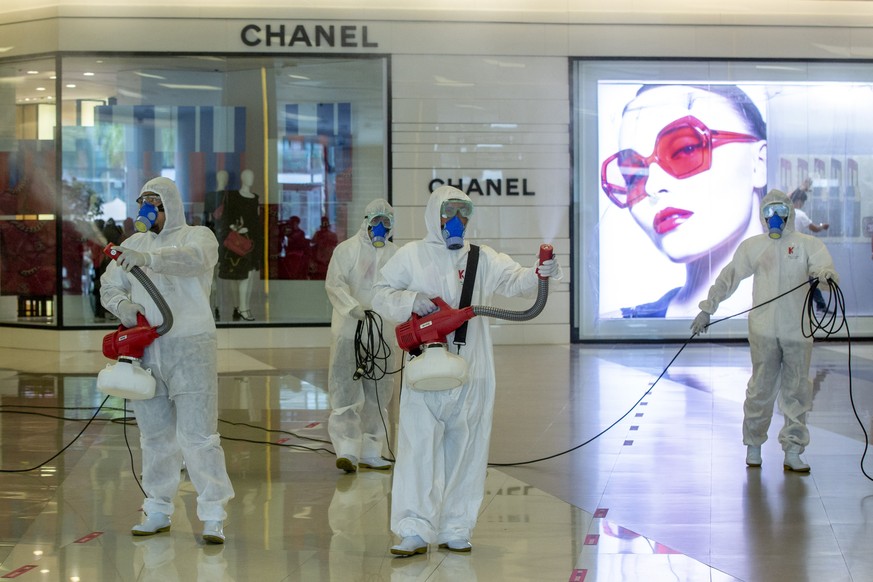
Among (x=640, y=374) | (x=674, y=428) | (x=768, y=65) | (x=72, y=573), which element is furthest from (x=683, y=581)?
Answer: (x=768, y=65)

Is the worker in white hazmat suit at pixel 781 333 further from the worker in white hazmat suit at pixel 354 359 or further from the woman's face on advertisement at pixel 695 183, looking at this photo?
the woman's face on advertisement at pixel 695 183

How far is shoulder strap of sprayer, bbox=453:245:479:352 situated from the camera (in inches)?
191

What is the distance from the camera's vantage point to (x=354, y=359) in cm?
687

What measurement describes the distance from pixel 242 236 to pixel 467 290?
975 centimetres

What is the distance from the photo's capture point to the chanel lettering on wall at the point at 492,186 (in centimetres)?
1400

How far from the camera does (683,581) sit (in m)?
4.49

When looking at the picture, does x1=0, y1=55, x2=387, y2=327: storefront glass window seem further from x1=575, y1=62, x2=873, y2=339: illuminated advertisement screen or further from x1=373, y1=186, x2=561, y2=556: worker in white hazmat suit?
x1=373, y1=186, x2=561, y2=556: worker in white hazmat suit

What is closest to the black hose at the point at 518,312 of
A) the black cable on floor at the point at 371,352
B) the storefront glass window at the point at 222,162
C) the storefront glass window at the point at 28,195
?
the black cable on floor at the point at 371,352

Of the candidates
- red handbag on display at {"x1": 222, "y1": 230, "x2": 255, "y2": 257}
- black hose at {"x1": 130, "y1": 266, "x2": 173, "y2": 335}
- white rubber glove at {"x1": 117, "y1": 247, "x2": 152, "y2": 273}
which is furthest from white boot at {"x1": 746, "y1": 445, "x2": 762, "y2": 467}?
red handbag on display at {"x1": 222, "y1": 230, "x2": 255, "y2": 257}

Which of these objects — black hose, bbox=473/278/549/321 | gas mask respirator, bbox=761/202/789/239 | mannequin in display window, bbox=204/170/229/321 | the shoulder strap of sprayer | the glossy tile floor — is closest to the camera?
black hose, bbox=473/278/549/321

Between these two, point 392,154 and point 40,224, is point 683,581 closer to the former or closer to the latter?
point 392,154

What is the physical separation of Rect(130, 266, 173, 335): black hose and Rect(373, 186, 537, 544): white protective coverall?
3.16 ft

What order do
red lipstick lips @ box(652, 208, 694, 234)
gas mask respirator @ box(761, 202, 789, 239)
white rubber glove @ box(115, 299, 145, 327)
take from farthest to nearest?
red lipstick lips @ box(652, 208, 694, 234), gas mask respirator @ box(761, 202, 789, 239), white rubber glove @ box(115, 299, 145, 327)

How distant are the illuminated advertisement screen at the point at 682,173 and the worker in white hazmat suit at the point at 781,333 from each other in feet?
24.3
